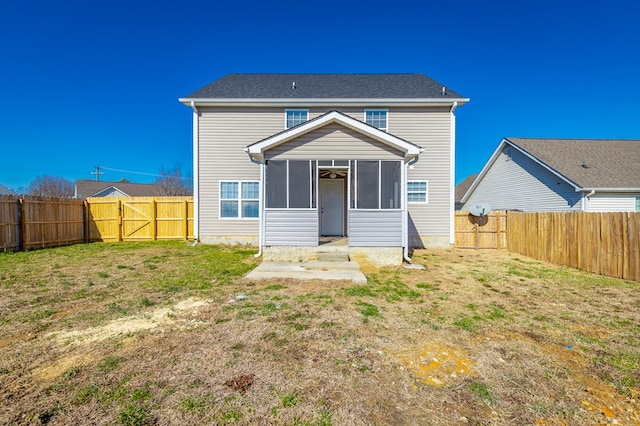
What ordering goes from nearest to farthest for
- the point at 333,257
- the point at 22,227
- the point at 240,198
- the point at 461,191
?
the point at 333,257 → the point at 22,227 → the point at 240,198 → the point at 461,191

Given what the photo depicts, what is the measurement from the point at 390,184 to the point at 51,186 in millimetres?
54265

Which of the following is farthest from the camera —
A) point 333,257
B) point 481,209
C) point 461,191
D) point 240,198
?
point 461,191

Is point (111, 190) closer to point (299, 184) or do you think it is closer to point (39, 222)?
point (39, 222)

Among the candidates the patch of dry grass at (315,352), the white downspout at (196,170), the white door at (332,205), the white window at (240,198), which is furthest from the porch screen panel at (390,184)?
the white downspout at (196,170)

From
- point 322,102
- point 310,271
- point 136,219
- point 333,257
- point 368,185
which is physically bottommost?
point 310,271

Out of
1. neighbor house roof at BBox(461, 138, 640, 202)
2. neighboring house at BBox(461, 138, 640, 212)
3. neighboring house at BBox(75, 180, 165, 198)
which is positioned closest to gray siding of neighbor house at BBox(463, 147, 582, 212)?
neighboring house at BBox(461, 138, 640, 212)

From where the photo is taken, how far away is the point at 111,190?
33.2 m

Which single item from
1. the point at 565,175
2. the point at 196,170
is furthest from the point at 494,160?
the point at 196,170

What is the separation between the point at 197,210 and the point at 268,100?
5.39 m

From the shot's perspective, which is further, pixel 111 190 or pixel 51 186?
pixel 51 186

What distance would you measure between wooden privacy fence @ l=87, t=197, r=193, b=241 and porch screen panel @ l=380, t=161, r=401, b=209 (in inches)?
372

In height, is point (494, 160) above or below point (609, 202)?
above

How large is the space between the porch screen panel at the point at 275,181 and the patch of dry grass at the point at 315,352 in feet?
9.57

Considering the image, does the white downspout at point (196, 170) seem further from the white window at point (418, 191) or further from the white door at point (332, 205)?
the white window at point (418, 191)
